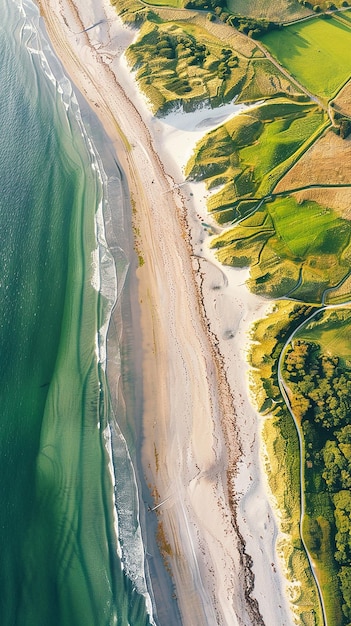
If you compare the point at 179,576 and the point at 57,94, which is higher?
the point at 57,94

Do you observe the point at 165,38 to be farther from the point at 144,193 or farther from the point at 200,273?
the point at 200,273

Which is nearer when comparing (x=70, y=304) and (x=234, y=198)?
(x=70, y=304)

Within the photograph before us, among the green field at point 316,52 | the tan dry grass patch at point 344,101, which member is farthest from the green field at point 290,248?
the green field at point 316,52

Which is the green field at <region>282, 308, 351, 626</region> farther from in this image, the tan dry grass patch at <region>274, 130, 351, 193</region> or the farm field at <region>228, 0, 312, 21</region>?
the farm field at <region>228, 0, 312, 21</region>

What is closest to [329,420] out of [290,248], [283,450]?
[283,450]

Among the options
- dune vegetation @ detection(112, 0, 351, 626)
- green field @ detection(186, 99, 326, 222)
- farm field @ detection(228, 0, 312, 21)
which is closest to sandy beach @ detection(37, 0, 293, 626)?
dune vegetation @ detection(112, 0, 351, 626)

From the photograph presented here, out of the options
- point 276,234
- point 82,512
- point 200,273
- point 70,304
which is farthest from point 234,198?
point 82,512

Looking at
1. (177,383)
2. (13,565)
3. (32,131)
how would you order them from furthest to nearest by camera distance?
(32,131) → (177,383) → (13,565)

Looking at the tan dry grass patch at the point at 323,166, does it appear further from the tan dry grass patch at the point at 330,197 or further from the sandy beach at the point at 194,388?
the sandy beach at the point at 194,388
